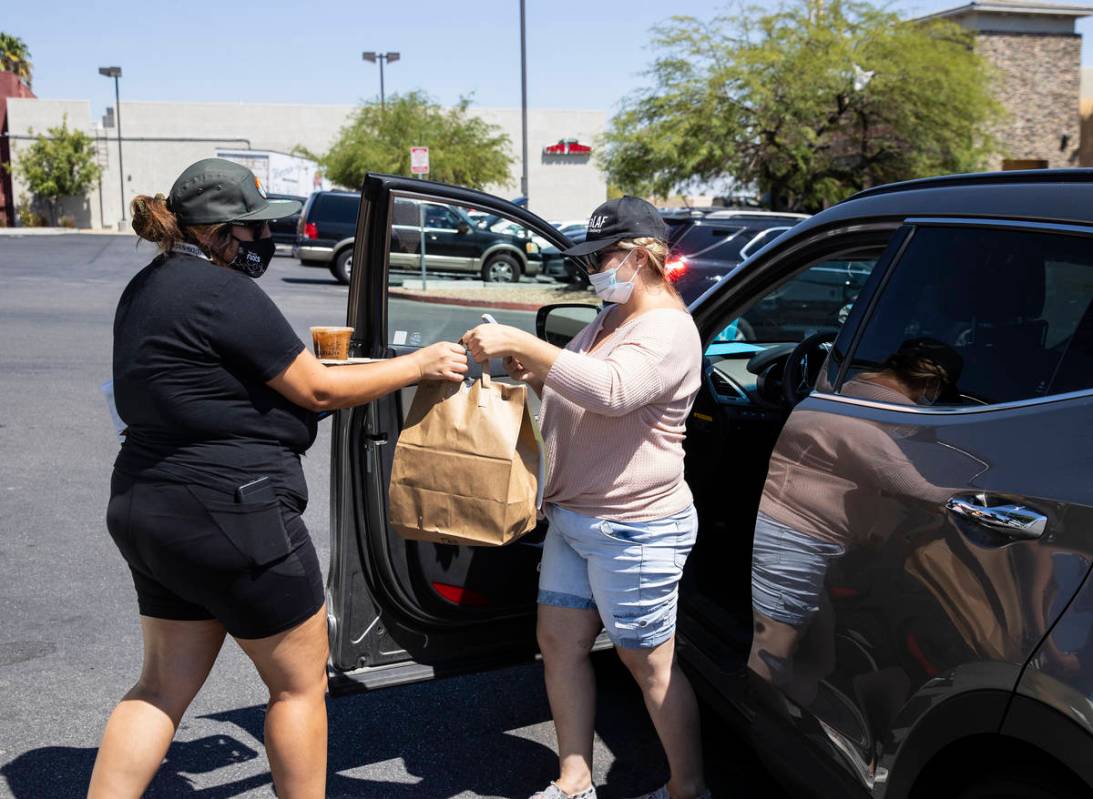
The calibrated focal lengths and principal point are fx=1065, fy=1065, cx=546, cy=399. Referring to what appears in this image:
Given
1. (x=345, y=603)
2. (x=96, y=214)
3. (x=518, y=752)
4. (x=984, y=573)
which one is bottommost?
(x=518, y=752)

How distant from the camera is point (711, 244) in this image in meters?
11.4

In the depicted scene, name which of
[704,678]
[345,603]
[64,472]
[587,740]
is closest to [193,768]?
[345,603]

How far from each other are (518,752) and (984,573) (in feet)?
6.77

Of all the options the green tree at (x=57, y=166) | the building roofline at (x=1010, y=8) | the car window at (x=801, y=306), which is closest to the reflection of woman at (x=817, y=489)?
the car window at (x=801, y=306)

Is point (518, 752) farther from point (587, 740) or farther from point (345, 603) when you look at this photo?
point (345, 603)

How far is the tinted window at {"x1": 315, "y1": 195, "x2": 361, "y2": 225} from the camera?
2312cm

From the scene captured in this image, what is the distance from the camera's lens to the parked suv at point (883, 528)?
6.40ft

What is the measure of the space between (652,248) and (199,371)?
1.22 m

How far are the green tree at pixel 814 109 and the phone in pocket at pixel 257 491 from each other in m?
21.6

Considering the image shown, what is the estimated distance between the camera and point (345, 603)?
3.22m

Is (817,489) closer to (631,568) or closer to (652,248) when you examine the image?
(631,568)

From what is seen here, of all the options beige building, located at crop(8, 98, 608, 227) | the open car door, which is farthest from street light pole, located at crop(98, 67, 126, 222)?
the open car door

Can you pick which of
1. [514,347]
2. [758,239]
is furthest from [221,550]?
→ [758,239]

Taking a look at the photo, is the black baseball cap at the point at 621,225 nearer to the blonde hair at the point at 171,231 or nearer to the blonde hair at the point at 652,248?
the blonde hair at the point at 652,248
